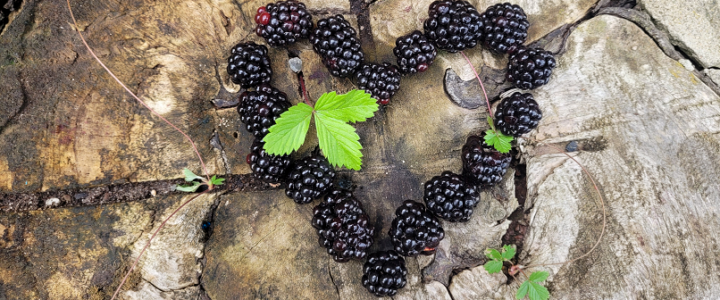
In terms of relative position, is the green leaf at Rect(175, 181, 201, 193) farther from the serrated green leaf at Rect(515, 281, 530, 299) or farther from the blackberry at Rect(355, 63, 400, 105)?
the serrated green leaf at Rect(515, 281, 530, 299)

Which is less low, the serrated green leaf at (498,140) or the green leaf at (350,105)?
the green leaf at (350,105)

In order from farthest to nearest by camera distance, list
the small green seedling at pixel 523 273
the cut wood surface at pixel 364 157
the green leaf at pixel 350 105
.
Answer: the green leaf at pixel 350 105 < the small green seedling at pixel 523 273 < the cut wood surface at pixel 364 157

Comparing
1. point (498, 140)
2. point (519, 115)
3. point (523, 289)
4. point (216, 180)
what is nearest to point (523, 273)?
point (523, 289)

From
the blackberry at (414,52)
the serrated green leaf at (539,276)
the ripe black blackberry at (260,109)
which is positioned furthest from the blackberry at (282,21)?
the serrated green leaf at (539,276)

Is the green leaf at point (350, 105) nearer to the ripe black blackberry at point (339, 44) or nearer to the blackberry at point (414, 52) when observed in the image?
the ripe black blackberry at point (339, 44)

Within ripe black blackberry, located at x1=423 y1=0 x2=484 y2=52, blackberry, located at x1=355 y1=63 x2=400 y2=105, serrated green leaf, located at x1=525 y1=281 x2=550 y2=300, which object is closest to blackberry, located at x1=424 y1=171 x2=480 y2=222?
serrated green leaf, located at x1=525 y1=281 x2=550 y2=300

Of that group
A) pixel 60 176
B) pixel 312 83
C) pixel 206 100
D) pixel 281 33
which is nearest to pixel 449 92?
pixel 312 83

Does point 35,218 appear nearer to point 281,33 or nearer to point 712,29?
point 281,33
